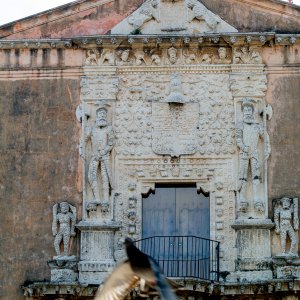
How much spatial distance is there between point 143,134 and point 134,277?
10.2 metres

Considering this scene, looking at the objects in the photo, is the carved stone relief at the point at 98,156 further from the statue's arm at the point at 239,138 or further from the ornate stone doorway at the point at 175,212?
the statue's arm at the point at 239,138

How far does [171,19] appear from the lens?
731 inches

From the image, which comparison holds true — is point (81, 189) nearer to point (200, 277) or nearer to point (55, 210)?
point (55, 210)

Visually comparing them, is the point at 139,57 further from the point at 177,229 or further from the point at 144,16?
the point at 177,229

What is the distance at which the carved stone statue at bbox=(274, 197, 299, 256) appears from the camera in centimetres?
1752

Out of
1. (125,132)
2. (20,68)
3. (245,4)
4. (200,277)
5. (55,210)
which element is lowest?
(200,277)

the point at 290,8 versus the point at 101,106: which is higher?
the point at 290,8

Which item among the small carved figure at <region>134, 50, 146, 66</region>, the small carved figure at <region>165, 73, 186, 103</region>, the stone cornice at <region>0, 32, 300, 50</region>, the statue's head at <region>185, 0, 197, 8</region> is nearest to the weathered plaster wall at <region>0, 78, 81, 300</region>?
the stone cornice at <region>0, 32, 300, 50</region>

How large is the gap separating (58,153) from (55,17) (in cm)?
252

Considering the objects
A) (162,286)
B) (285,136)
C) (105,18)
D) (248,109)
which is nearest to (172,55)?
(105,18)

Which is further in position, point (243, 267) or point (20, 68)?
point (20, 68)

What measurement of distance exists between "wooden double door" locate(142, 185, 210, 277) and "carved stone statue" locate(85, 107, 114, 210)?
781 millimetres

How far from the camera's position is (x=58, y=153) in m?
18.2

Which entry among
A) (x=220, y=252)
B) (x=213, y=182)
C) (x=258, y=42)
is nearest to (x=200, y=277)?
(x=220, y=252)
